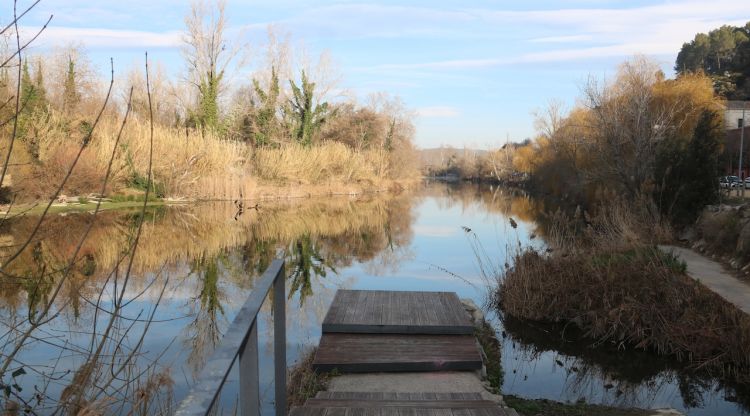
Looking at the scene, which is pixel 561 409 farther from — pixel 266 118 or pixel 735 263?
pixel 266 118

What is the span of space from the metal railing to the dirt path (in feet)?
21.1

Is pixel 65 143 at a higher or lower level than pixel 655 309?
higher

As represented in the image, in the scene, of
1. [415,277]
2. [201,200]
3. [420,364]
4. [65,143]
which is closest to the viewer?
[420,364]

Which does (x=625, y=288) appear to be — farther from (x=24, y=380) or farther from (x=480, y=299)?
(x=24, y=380)

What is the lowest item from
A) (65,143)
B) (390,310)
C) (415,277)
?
(415,277)

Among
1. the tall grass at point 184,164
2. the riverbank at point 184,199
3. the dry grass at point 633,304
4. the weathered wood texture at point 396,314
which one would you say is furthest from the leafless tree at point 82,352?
the tall grass at point 184,164

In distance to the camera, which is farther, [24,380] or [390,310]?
[390,310]

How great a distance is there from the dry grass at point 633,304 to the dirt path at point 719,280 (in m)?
0.36

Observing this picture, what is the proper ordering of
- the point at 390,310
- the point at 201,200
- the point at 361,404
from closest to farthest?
the point at 361,404
the point at 390,310
the point at 201,200

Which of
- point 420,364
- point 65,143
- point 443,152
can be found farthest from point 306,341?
point 443,152

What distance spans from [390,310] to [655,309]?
3537 millimetres

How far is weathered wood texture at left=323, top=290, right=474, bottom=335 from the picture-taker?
6691 mm

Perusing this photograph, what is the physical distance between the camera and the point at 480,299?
10.8 meters

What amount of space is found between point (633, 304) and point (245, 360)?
711 centimetres
